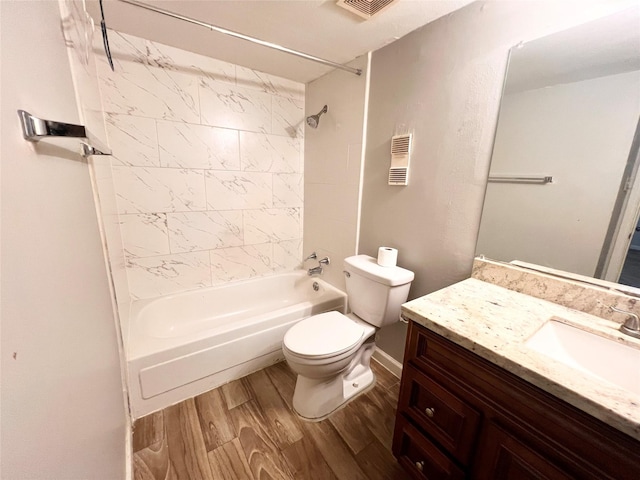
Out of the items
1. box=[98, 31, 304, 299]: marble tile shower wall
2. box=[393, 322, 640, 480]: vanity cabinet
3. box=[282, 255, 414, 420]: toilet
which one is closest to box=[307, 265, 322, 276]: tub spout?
box=[98, 31, 304, 299]: marble tile shower wall

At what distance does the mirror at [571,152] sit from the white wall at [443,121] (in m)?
0.06

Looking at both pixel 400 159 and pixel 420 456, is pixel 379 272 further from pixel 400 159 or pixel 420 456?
pixel 420 456

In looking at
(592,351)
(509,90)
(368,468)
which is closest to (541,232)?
(592,351)

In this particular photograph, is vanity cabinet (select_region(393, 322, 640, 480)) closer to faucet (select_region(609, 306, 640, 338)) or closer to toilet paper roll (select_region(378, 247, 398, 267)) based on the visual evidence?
faucet (select_region(609, 306, 640, 338))

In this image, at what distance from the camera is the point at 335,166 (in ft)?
6.76

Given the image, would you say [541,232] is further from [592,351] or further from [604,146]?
[592,351]

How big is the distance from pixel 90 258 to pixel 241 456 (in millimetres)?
1109

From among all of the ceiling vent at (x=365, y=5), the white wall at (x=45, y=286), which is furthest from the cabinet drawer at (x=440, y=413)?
the ceiling vent at (x=365, y=5)

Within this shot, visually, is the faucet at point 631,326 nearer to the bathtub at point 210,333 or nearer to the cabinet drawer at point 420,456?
the cabinet drawer at point 420,456

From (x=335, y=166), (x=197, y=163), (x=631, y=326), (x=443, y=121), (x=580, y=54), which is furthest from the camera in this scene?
(x=335, y=166)

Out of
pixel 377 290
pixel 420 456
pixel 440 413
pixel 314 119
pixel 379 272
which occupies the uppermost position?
pixel 314 119

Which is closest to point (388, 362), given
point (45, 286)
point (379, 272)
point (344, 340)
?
point (344, 340)

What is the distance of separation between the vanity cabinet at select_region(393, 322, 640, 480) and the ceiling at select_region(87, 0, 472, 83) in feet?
4.94

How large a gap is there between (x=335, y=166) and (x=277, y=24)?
96 centimetres
